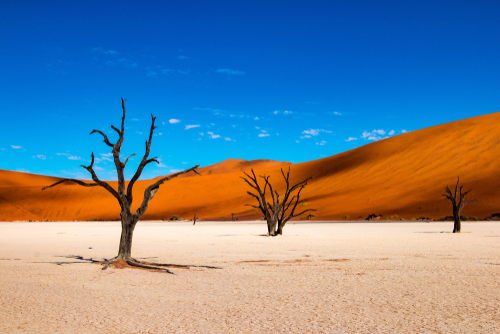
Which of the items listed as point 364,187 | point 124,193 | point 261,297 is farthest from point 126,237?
point 364,187

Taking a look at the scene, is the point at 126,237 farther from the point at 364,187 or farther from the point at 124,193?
the point at 364,187

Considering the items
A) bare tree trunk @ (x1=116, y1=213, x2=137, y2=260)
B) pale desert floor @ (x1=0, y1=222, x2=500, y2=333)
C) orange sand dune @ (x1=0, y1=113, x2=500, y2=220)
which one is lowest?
pale desert floor @ (x1=0, y1=222, x2=500, y2=333)

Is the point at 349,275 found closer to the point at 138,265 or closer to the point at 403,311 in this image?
the point at 403,311

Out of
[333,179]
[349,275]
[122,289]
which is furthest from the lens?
[333,179]

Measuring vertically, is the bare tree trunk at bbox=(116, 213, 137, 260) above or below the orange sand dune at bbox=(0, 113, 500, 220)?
below

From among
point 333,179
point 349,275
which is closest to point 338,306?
point 349,275

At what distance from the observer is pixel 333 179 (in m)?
72.5

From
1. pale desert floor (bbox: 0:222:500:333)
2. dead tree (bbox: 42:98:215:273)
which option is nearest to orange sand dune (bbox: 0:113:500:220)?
pale desert floor (bbox: 0:222:500:333)

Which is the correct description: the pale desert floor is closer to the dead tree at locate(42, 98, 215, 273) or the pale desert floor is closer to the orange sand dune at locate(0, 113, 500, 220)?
the dead tree at locate(42, 98, 215, 273)

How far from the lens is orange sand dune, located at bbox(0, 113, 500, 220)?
49.4m

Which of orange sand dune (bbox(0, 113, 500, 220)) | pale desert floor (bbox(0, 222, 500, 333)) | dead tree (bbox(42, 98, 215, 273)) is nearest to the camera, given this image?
pale desert floor (bbox(0, 222, 500, 333))

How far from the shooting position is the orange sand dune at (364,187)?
1945 inches

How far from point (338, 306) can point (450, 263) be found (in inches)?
224

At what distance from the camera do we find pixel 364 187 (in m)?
61.5
